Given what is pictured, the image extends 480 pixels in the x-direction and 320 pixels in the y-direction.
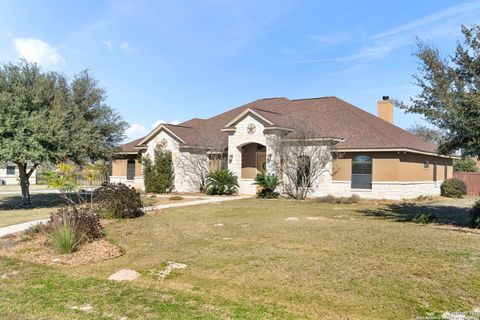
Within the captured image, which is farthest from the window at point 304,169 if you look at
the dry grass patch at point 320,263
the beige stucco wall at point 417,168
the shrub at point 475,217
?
the shrub at point 475,217

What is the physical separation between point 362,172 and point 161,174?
13.4 meters

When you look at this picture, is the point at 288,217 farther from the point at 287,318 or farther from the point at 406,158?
the point at 406,158

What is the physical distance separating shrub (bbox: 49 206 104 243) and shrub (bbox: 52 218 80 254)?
115mm

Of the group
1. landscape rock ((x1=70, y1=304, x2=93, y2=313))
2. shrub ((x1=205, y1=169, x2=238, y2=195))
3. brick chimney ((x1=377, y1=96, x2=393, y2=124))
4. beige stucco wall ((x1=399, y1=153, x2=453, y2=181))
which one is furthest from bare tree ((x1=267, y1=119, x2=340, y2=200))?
landscape rock ((x1=70, y1=304, x2=93, y2=313))

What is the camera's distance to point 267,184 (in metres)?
23.7

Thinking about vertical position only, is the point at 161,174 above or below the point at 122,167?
below

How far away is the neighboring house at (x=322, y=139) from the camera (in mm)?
22750

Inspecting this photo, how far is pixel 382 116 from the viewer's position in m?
32.0

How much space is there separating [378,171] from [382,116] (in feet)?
35.1

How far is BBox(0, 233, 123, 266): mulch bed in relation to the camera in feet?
29.9

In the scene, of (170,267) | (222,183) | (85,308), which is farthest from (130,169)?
(85,308)

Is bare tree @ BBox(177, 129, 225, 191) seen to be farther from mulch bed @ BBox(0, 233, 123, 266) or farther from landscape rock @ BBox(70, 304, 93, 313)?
landscape rock @ BBox(70, 304, 93, 313)

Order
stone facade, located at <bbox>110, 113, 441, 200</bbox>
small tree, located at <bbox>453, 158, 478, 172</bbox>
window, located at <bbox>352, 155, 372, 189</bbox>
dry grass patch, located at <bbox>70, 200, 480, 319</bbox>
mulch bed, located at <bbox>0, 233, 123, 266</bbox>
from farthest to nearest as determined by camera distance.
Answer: small tree, located at <bbox>453, 158, 478, 172</bbox>, window, located at <bbox>352, 155, 372, 189</bbox>, stone facade, located at <bbox>110, 113, 441, 200</bbox>, mulch bed, located at <bbox>0, 233, 123, 266</bbox>, dry grass patch, located at <bbox>70, 200, 480, 319</bbox>

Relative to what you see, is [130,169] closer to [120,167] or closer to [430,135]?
[120,167]
